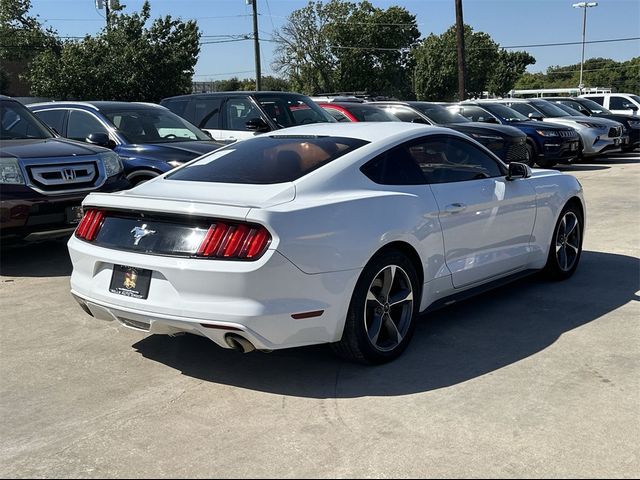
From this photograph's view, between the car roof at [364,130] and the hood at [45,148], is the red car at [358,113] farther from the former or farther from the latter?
the car roof at [364,130]

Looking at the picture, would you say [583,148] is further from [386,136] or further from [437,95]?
[437,95]

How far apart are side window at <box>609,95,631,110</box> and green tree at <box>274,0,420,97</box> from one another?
5239 centimetres

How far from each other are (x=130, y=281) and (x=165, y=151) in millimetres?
4584

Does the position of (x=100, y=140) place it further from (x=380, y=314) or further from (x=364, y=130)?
(x=380, y=314)

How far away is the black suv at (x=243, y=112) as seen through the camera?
417 inches

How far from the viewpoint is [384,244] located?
4.14 m

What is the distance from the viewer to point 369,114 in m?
13.8

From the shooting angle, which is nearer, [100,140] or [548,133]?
[100,140]

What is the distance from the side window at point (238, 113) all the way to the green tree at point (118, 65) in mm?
22137

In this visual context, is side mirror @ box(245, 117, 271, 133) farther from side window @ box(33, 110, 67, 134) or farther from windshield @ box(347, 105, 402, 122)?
windshield @ box(347, 105, 402, 122)

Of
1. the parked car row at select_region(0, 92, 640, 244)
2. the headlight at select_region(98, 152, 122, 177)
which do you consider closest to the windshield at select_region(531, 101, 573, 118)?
the parked car row at select_region(0, 92, 640, 244)

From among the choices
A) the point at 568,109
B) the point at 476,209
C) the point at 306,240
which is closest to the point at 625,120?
the point at 568,109

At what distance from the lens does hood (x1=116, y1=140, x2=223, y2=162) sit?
8188 millimetres

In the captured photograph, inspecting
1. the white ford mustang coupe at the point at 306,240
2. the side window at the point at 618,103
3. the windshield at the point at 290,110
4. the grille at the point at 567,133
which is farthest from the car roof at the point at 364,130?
the side window at the point at 618,103
